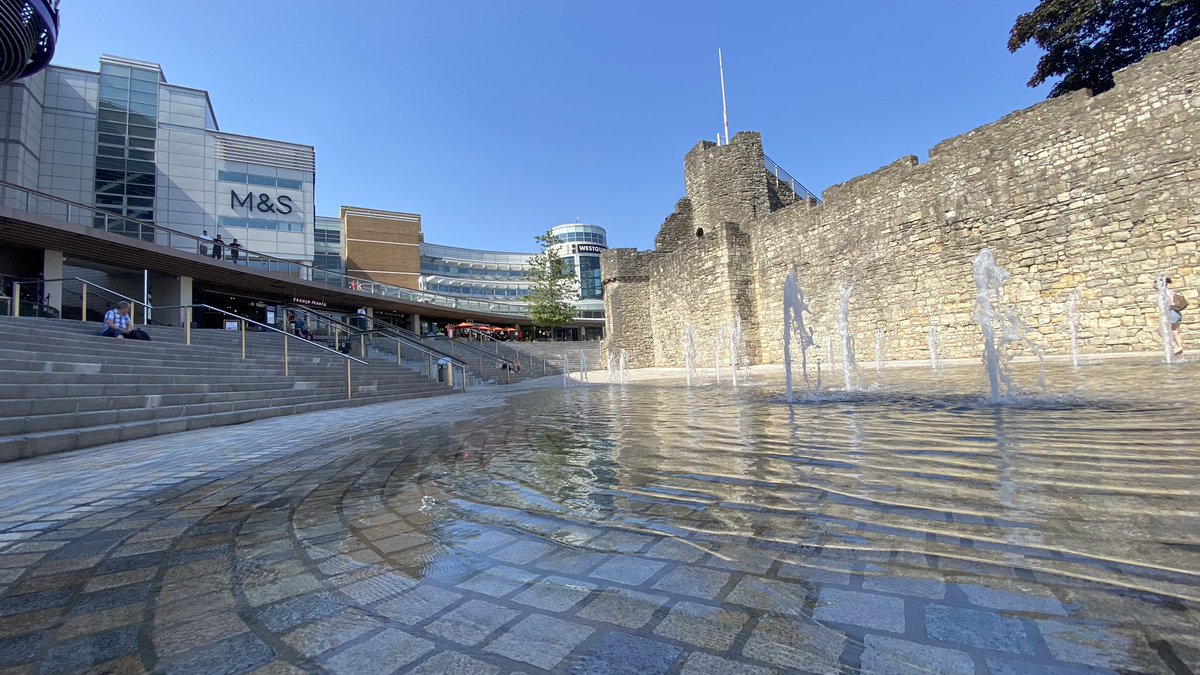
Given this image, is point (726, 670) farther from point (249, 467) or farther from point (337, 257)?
point (337, 257)

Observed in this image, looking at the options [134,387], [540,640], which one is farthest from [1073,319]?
[134,387]

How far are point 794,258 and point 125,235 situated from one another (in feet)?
76.3

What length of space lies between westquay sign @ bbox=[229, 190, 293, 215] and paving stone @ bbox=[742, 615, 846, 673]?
4014 centimetres

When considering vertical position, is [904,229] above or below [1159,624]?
above

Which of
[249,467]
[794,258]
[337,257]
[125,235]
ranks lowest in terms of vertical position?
[249,467]

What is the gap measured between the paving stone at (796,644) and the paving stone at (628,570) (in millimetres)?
435

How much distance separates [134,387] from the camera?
7691mm

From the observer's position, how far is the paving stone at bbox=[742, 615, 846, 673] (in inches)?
43.7

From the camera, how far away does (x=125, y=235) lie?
1711 cm

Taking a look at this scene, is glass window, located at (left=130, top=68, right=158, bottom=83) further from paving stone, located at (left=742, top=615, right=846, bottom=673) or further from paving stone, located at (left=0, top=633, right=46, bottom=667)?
paving stone, located at (left=742, top=615, right=846, bottom=673)

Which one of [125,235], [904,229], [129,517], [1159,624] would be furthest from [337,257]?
[1159,624]

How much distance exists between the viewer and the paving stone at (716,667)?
43.2 inches

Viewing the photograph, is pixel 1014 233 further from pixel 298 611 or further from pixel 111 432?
pixel 111 432

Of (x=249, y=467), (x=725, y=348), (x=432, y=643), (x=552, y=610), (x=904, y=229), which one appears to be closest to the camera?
(x=432, y=643)
